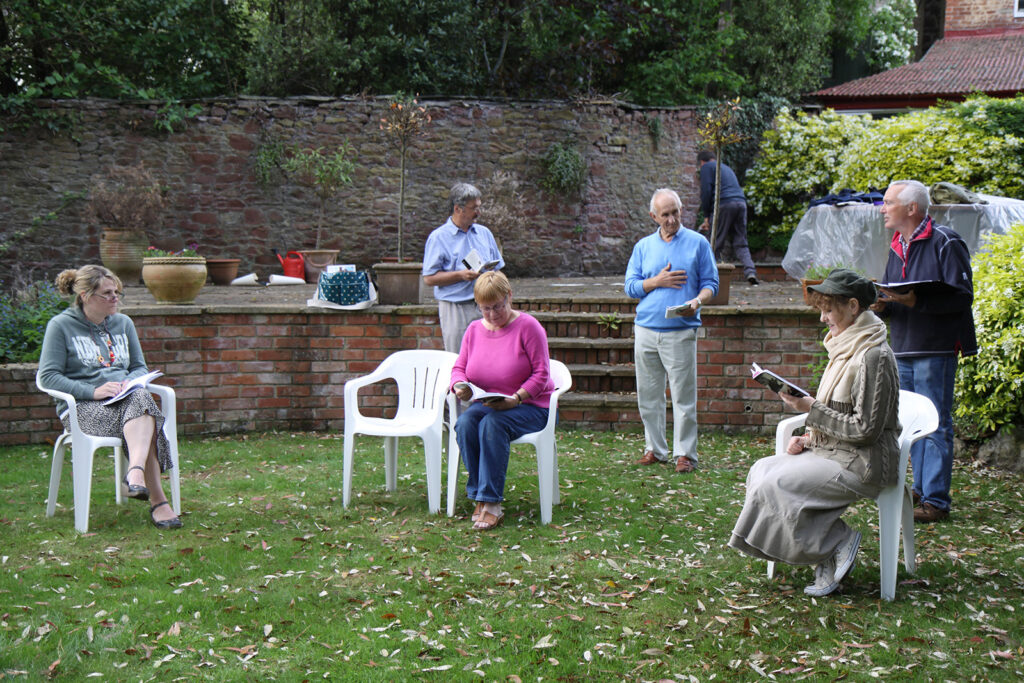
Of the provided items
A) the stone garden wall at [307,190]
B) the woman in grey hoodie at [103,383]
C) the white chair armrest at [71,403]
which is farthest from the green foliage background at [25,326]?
the stone garden wall at [307,190]

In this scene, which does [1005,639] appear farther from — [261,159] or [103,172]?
[103,172]

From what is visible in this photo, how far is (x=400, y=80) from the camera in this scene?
1362 centimetres

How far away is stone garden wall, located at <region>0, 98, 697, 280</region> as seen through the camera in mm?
11867

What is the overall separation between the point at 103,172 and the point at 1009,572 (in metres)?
11.3

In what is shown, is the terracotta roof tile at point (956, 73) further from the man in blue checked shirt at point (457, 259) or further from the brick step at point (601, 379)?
the man in blue checked shirt at point (457, 259)

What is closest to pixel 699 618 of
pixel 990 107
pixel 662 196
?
pixel 662 196

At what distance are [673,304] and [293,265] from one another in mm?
7259

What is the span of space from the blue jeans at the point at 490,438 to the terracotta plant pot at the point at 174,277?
380cm

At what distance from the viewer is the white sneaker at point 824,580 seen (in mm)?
3723

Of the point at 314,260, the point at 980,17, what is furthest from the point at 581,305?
the point at 980,17

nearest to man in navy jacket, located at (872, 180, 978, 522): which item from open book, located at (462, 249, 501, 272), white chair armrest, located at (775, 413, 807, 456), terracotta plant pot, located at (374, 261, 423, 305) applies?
white chair armrest, located at (775, 413, 807, 456)

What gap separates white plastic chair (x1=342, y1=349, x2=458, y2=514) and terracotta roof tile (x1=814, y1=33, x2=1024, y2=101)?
14246mm

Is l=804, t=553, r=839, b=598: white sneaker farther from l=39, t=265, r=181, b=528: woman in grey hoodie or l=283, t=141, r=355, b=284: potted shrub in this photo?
l=283, t=141, r=355, b=284: potted shrub

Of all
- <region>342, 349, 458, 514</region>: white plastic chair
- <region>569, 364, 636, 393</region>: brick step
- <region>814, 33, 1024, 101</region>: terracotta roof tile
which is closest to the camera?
<region>342, 349, 458, 514</region>: white plastic chair
